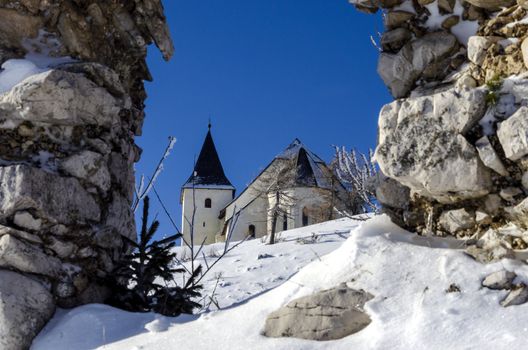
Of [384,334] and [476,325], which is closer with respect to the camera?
[476,325]

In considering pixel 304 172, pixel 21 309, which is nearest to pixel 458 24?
pixel 21 309

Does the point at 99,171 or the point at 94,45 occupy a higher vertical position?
the point at 94,45

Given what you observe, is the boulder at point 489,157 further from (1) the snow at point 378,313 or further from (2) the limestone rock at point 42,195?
(2) the limestone rock at point 42,195

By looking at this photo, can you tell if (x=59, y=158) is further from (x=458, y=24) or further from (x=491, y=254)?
(x=491, y=254)

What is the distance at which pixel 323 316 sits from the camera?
3338 mm

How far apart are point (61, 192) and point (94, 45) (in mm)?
1623

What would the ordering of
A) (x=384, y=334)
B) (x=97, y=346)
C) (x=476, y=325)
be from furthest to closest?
(x=97, y=346) → (x=384, y=334) → (x=476, y=325)

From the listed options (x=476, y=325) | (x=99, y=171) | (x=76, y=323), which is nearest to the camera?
(x=476, y=325)

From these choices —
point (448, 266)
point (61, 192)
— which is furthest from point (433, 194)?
point (61, 192)

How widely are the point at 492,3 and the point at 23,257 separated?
373 cm

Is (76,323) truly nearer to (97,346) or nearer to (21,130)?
(97,346)

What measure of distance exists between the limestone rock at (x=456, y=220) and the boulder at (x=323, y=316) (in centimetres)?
73

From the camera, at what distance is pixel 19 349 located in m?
4.04

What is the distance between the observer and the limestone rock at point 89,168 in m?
4.97
